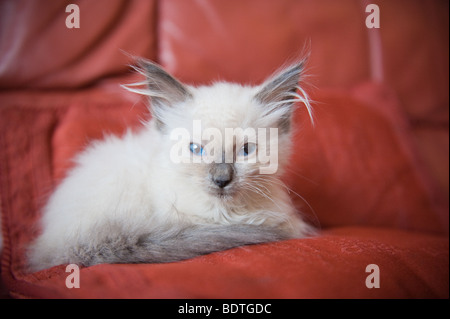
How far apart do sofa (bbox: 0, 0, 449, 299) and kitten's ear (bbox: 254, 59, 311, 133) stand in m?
0.17

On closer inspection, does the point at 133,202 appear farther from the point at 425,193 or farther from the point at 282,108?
the point at 425,193

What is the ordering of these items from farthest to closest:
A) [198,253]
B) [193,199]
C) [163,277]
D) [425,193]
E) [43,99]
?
1. [425,193]
2. [43,99]
3. [193,199]
4. [198,253]
5. [163,277]

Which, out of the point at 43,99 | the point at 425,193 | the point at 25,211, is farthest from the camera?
the point at 425,193

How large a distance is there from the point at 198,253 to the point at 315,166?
0.82 metres

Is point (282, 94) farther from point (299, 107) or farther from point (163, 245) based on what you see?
point (163, 245)

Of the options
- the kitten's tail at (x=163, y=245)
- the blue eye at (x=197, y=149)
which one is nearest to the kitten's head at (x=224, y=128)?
the blue eye at (x=197, y=149)

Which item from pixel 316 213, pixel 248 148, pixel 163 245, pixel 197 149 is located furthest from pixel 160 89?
pixel 316 213

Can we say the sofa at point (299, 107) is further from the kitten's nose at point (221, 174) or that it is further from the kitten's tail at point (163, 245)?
the kitten's nose at point (221, 174)

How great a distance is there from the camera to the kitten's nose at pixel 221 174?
0.86 metres

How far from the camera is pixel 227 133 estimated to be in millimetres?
908

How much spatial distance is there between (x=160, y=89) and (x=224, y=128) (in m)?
0.26

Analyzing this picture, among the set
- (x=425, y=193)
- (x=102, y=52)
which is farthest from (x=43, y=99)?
(x=425, y=193)

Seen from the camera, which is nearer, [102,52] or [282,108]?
[282,108]

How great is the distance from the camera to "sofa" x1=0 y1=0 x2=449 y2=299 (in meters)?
1.08
